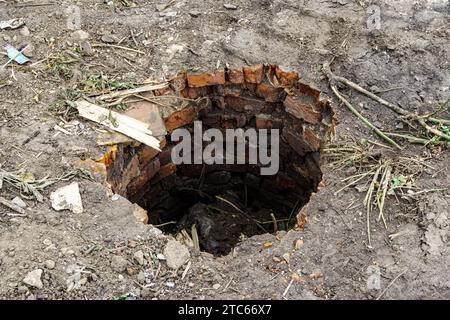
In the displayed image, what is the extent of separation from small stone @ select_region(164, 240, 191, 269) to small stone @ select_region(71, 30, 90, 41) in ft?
6.44

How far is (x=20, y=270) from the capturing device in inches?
111

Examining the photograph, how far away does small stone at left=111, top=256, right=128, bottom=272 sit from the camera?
287 centimetres

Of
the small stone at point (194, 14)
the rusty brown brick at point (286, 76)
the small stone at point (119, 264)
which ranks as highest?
the small stone at point (194, 14)

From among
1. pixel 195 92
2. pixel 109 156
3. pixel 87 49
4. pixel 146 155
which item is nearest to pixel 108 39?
pixel 87 49

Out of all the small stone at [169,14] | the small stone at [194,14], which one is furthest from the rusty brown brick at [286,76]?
the small stone at [169,14]

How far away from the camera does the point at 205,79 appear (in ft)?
12.7

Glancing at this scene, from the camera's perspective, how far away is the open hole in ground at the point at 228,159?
12.6 ft

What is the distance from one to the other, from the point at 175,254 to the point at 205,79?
1492mm

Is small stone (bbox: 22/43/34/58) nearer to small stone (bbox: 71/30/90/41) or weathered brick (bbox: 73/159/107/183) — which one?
small stone (bbox: 71/30/90/41)

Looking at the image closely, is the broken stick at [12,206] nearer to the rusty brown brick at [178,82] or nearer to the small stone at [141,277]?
the small stone at [141,277]

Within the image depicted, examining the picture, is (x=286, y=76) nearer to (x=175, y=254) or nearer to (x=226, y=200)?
(x=226, y=200)

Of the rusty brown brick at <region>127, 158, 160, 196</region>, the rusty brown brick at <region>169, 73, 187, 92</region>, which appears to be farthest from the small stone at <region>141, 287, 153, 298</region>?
the rusty brown brick at <region>169, 73, 187, 92</region>

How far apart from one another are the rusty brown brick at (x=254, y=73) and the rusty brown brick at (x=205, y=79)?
0.18 meters

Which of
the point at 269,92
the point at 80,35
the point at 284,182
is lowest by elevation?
the point at 284,182
